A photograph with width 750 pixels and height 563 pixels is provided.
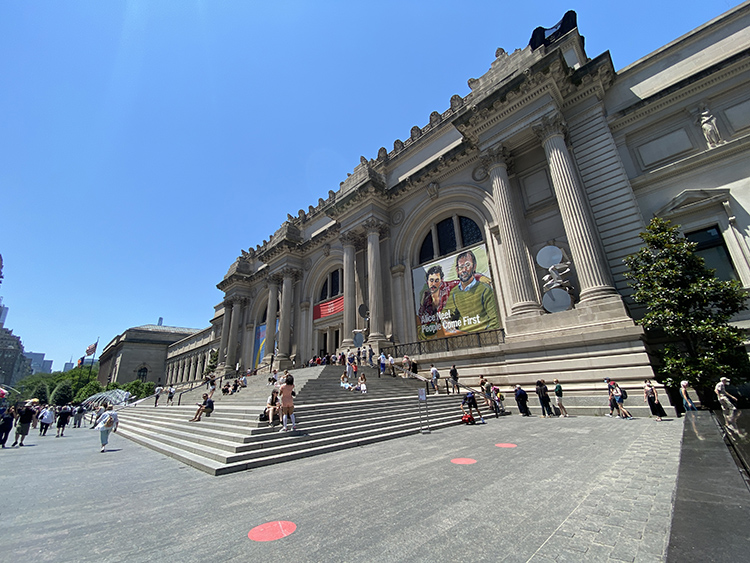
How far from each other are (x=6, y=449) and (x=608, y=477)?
61.7 feet

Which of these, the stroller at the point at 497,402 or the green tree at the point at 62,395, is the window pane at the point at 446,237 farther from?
the green tree at the point at 62,395

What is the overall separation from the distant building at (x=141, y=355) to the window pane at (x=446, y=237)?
6990 centimetres

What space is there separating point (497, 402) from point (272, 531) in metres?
12.4

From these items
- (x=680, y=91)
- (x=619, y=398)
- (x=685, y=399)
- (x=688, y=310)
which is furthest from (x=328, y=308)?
(x=680, y=91)

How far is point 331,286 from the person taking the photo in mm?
32156

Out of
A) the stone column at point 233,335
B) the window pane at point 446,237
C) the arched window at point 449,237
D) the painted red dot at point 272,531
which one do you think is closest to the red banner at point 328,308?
the arched window at point 449,237

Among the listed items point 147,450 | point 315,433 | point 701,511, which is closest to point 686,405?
point 701,511

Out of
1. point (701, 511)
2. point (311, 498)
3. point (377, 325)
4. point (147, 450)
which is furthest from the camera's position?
point (377, 325)

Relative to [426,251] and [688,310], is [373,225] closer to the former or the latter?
[426,251]

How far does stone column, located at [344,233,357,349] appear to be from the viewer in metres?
25.8

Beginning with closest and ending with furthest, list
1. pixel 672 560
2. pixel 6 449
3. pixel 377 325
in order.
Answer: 1. pixel 672 560
2. pixel 6 449
3. pixel 377 325

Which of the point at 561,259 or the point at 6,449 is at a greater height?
the point at 561,259

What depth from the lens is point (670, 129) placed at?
16.2 m

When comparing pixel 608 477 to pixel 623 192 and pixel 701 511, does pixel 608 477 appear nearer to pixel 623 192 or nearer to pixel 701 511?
pixel 701 511
